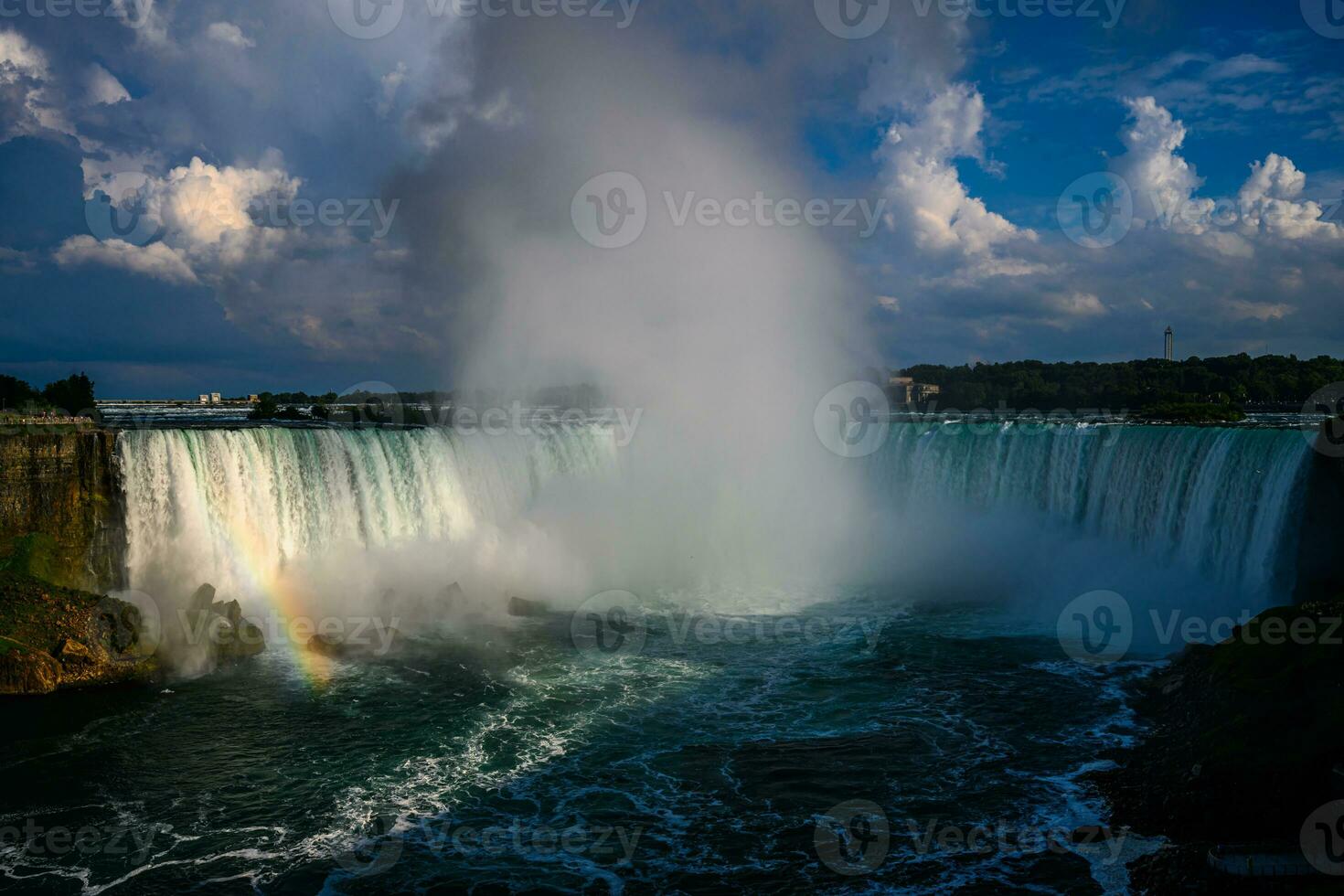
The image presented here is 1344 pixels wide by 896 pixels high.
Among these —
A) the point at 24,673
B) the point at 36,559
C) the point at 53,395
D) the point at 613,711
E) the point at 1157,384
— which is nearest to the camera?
the point at 613,711

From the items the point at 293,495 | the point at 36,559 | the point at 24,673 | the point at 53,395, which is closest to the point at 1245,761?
the point at 24,673

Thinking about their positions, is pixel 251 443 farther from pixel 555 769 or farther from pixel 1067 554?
pixel 1067 554

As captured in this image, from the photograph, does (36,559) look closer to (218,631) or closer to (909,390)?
(218,631)

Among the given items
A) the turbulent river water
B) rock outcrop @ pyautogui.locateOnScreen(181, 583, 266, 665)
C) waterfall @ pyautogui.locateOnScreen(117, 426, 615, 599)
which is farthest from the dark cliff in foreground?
rock outcrop @ pyautogui.locateOnScreen(181, 583, 266, 665)

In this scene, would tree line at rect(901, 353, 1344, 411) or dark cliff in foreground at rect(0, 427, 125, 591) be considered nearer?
dark cliff in foreground at rect(0, 427, 125, 591)

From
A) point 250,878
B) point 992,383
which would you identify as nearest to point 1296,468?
point 250,878

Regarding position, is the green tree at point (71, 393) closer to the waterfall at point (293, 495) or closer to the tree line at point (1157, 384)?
the waterfall at point (293, 495)

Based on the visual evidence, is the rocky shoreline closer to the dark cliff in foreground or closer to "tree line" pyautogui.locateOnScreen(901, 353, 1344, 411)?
the dark cliff in foreground

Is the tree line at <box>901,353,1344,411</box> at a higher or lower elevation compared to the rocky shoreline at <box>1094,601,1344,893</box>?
higher

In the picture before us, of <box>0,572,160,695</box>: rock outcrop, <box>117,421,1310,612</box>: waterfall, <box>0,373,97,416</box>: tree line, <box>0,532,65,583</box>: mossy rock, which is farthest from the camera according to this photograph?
<box>0,373,97,416</box>: tree line
